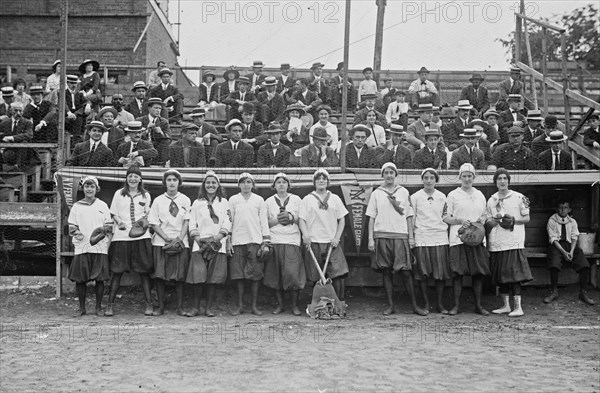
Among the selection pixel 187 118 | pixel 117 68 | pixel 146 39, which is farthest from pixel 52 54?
pixel 187 118

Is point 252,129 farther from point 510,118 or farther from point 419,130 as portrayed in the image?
point 510,118

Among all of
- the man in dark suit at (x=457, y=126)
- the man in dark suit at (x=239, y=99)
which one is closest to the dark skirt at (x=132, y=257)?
the man in dark suit at (x=239, y=99)

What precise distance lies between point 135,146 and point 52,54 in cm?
1158

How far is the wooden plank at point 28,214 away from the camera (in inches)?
444

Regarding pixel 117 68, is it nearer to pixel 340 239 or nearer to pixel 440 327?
pixel 340 239

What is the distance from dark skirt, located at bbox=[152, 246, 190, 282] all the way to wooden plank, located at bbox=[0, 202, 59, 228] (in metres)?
2.12

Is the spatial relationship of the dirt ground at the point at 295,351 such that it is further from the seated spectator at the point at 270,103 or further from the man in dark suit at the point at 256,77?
the man in dark suit at the point at 256,77

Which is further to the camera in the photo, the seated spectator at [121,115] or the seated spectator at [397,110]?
the seated spectator at [397,110]

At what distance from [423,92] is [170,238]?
26.2ft

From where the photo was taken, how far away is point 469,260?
10195 millimetres

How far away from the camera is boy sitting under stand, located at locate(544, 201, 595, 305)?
10789 millimetres

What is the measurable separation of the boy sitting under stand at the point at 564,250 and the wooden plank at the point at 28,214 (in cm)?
688

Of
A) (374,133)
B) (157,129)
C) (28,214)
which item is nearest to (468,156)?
(374,133)

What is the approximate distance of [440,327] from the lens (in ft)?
30.5
